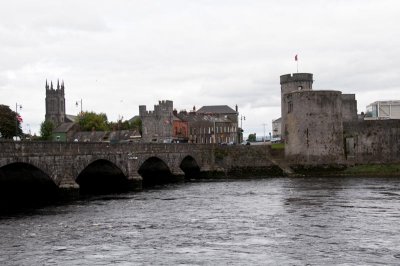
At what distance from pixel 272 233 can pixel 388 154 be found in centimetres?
4757

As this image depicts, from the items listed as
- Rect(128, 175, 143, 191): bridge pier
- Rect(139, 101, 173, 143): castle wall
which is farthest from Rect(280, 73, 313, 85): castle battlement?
Rect(128, 175, 143, 191): bridge pier

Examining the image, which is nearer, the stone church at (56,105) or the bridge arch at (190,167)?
the bridge arch at (190,167)

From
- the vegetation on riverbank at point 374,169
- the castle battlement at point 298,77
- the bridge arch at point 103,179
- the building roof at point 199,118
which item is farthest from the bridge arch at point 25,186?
the building roof at point 199,118

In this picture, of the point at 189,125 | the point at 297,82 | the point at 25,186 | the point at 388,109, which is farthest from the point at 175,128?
the point at 25,186

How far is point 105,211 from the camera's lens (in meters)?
31.3

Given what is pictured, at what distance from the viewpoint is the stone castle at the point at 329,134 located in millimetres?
64250

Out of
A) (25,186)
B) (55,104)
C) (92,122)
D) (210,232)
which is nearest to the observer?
(210,232)

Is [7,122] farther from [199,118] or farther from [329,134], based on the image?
[199,118]

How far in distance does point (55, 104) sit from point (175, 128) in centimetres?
7772

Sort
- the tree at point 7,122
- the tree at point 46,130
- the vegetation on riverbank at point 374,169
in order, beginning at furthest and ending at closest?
the tree at point 46,130
the tree at point 7,122
the vegetation on riverbank at point 374,169

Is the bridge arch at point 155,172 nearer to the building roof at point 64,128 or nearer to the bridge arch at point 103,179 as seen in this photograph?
the bridge arch at point 103,179

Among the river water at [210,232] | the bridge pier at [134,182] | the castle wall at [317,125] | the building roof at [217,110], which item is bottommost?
the river water at [210,232]

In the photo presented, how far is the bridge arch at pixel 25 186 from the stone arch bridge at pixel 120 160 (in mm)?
171

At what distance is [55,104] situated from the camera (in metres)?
192
